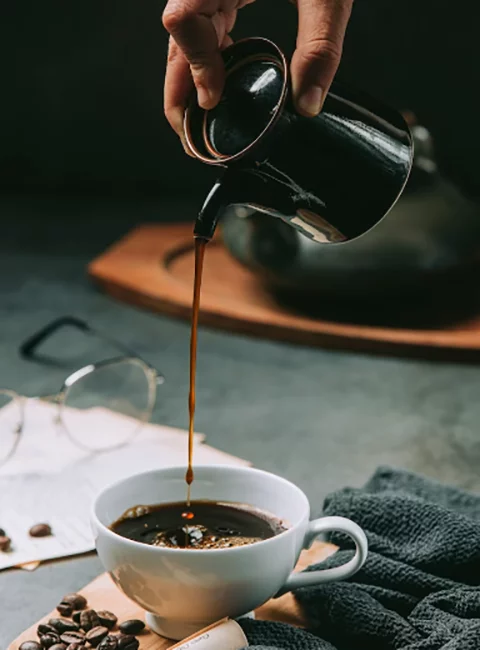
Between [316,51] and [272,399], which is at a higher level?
[316,51]

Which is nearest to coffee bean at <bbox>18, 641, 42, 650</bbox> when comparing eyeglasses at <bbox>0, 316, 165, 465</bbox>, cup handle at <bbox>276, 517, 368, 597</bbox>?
cup handle at <bbox>276, 517, 368, 597</bbox>

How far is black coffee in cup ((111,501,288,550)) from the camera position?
3.17 ft

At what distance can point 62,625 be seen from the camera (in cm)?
94

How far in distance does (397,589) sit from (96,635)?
0.30 meters

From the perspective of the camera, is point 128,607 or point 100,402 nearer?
point 128,607

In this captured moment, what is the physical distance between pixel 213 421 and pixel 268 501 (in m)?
0.50

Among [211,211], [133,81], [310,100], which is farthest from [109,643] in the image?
[133,81]

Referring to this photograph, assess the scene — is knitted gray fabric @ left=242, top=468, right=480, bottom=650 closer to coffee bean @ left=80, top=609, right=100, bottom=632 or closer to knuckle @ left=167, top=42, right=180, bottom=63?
coffee bean @ left=80, top=609, right=100, bottom=632

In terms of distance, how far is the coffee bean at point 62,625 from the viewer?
0.94m

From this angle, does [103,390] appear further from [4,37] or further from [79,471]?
[4,37]

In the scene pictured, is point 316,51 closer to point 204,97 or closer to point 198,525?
point 204,97

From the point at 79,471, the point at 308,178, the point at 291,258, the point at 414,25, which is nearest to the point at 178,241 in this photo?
the point at 291,258

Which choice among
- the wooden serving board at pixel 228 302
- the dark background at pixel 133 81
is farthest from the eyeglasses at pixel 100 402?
the dark background at pixel 133 81

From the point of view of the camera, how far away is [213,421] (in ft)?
4.97
